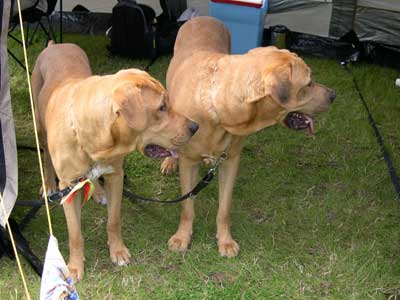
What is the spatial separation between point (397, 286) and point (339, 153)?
175cm

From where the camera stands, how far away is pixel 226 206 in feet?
11.4

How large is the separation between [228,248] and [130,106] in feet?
4.73

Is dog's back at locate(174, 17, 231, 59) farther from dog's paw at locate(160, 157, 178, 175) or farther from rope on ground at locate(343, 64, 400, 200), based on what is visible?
rope on ground at locate(343, 64, 400, 200)

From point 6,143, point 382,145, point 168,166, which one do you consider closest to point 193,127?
point 6,143

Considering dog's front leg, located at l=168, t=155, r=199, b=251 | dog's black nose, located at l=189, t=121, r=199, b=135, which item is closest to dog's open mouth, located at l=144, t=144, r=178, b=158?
dog's black nose, located at l=189, t=121, r=199, b=135

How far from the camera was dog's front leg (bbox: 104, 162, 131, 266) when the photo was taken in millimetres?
3160

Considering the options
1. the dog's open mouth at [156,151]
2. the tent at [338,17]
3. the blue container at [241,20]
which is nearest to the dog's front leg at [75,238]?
the dog's open mouth at [156,151]

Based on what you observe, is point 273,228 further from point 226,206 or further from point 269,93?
point 269,93

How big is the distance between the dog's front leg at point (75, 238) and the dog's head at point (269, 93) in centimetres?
103

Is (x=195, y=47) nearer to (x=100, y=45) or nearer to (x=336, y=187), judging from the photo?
(x=336, y=187)

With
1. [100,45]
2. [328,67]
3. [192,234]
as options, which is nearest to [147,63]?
[100,45]

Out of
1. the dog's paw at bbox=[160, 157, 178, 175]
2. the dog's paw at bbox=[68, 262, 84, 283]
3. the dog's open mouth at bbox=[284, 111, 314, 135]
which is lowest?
the dog's paw at bbox=[68, 262, 84, 283]

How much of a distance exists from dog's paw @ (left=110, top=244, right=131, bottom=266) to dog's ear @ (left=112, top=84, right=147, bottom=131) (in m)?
1.20

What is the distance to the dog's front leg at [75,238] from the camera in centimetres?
312
